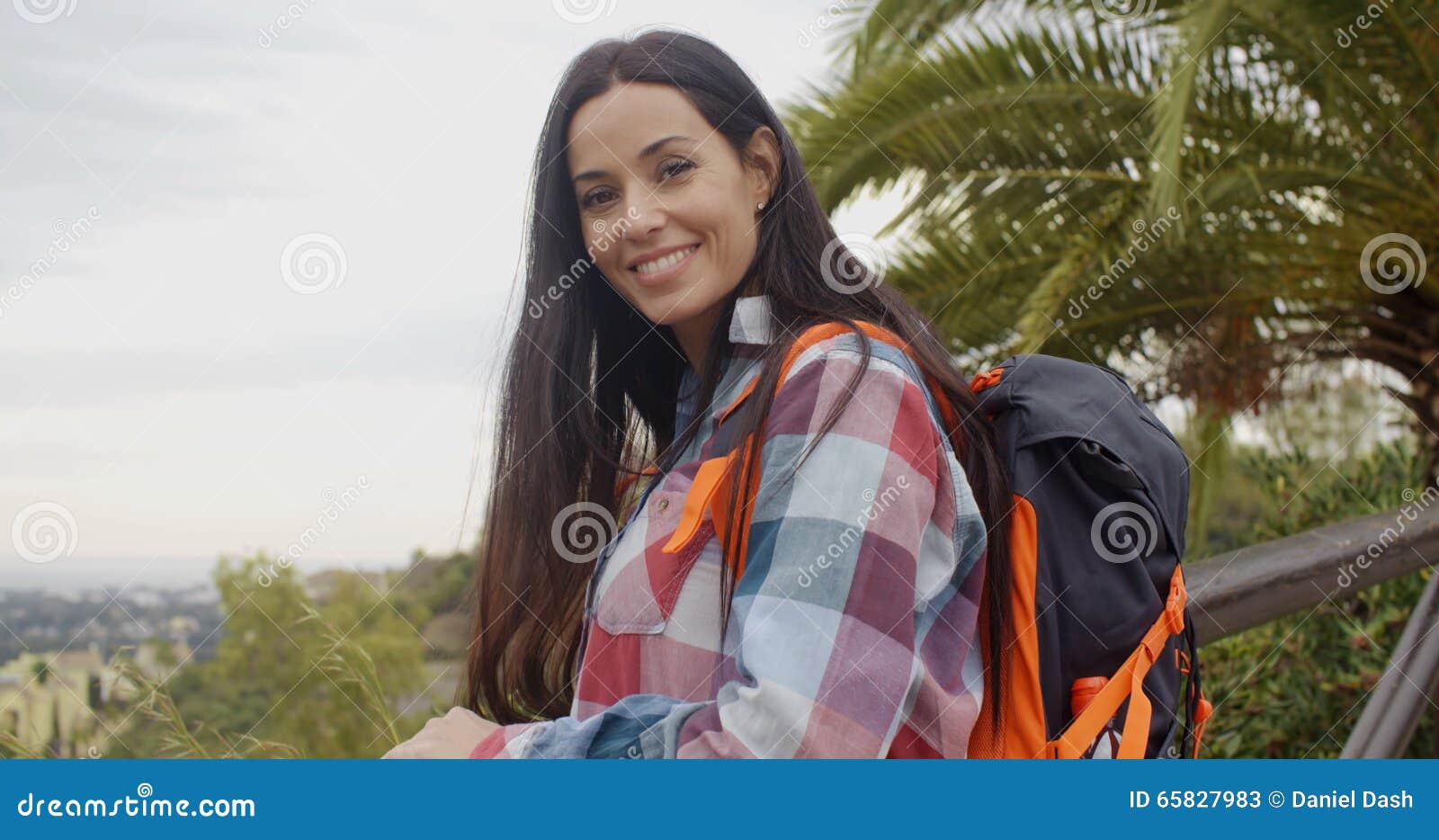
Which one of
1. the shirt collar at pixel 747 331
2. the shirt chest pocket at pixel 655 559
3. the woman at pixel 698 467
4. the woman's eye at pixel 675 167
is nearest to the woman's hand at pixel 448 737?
the woman at pixel 698 467

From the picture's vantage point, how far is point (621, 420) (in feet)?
6.32

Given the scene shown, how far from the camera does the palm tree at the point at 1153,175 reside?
494cm

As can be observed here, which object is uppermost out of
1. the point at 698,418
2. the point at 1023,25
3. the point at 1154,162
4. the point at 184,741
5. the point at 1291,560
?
the point at 1023,25

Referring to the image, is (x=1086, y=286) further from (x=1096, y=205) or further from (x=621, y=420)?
(x=621, y=420)

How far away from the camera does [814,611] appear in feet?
3.78

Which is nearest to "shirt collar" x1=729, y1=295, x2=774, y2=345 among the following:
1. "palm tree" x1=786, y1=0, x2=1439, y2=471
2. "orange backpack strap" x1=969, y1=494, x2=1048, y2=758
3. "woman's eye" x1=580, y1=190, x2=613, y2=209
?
"woman's eye" x1=580, y1=190, x2=613, y2=209

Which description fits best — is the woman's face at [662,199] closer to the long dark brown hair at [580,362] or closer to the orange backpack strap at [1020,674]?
the long dark brown hair at [580,362]

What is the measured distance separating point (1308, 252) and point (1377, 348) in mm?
946

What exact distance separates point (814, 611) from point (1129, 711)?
0.39 m

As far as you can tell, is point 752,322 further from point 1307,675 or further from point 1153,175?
point 1153,175

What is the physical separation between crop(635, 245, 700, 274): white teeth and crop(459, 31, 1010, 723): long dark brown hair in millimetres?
85

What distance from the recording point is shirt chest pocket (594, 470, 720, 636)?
1.32m

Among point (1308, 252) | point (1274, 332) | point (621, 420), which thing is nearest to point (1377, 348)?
point (1274, 332)

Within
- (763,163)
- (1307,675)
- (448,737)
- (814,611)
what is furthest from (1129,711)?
→ (1307,675)
